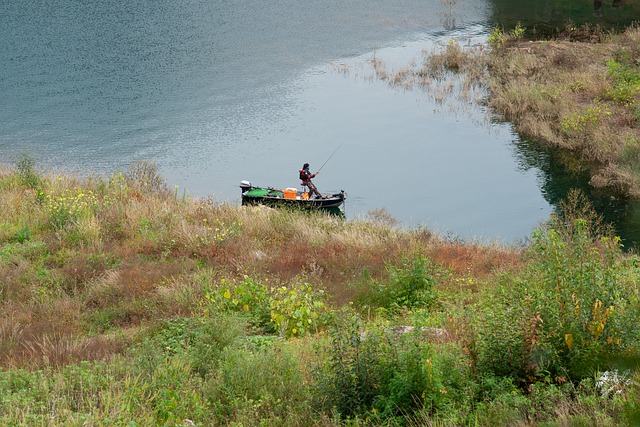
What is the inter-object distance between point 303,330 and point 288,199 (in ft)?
39.6

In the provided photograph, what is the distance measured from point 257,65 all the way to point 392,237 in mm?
24422

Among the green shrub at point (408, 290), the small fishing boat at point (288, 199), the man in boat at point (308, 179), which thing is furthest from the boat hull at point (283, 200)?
the green shrub at point (408, 290)

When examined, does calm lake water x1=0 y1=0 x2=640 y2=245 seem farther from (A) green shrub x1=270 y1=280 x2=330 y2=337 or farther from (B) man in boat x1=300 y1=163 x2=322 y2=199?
(A) green shrub x1=270 y1=280 x2=330 y2=337

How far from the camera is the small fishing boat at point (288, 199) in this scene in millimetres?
22656

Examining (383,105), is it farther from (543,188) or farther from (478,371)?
(478,371)

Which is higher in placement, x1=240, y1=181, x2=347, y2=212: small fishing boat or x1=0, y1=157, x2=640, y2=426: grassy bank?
x1=0, y1=157, x2=640, y2=426: grassy bank

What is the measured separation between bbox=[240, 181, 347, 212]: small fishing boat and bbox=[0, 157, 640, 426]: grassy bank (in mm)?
5937

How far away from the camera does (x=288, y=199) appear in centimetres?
2258

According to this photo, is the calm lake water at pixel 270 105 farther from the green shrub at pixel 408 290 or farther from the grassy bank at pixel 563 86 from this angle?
the green shrub at pixel 408 290

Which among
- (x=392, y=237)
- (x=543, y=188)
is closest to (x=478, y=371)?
(x=392, y=237)

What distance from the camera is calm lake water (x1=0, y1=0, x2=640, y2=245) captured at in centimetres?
2681

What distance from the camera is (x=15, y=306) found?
12078 mm

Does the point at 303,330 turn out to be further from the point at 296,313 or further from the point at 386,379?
the point at 386,379

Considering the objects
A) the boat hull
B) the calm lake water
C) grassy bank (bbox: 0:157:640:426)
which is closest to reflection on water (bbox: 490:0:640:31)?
the calm lake water
